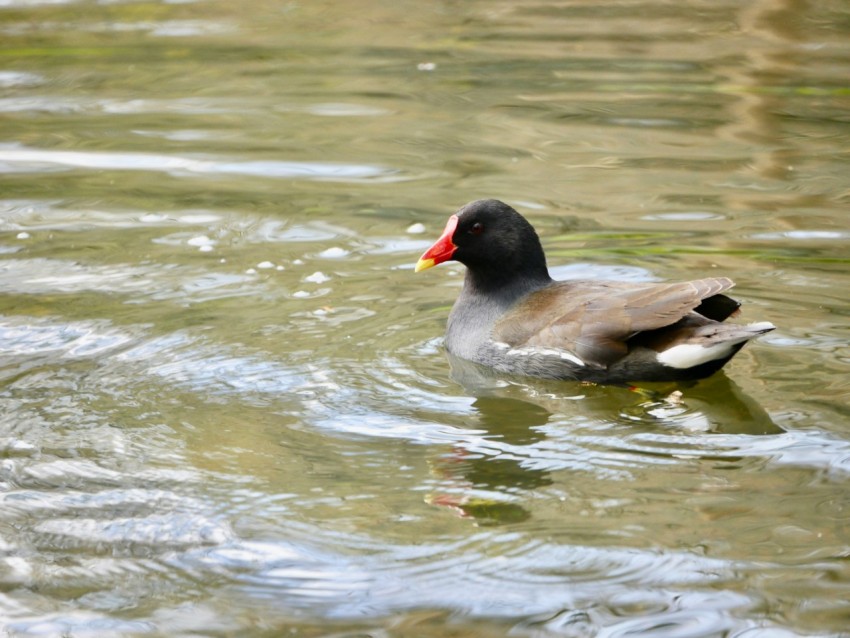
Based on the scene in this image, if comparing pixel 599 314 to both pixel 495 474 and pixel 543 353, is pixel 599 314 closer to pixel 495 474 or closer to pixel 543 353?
pixel 543 353

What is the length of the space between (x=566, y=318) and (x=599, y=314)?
0.18 metres

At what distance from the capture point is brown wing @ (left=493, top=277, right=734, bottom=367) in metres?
5.56

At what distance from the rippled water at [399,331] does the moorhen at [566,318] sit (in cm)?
15

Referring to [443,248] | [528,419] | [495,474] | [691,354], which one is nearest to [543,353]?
[528,419]

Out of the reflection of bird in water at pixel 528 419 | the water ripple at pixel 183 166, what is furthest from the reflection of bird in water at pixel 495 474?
the water ripple at pixel 183 166

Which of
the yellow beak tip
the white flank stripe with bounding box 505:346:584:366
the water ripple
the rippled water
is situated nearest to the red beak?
the yellow beak tip

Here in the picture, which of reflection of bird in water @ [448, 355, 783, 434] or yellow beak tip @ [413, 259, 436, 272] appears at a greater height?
yellow beak tip @ [413, 259, 436, 272]

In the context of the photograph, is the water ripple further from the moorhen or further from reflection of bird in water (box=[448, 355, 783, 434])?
reflection of bird in water (box=[448, 355, 783, 434])

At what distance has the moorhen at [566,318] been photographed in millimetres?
5559

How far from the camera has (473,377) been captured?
20.0 ft

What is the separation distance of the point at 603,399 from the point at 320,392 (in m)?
1.25

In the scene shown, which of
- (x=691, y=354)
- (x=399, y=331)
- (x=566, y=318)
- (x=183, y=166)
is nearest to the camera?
(x=691, y=354)

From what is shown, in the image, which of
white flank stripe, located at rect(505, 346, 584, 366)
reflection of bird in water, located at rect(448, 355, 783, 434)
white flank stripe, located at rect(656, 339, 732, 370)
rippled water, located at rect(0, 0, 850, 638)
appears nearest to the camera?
rippled water, located at rect(0, 0, 850, 638)

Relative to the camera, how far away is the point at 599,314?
578 cm
